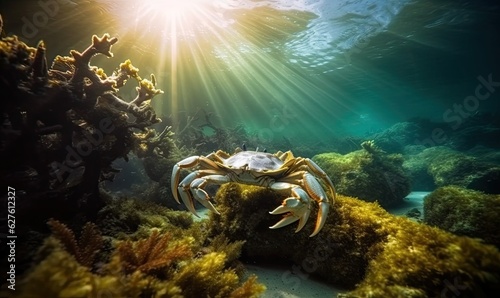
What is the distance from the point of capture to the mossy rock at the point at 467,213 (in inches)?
149

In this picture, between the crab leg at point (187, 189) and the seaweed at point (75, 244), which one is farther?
the crab leg at point (187, 189)

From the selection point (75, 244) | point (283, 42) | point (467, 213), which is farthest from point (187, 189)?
point (283, 42)

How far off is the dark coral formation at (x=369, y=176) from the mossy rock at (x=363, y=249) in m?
5.33

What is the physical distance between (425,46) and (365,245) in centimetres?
2490

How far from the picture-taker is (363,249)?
3.86 meters

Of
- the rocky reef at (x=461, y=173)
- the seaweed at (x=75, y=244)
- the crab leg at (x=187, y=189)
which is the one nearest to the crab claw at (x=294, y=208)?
the crab leg at (x=187, y=189)

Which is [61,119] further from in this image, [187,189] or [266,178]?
[266,178]

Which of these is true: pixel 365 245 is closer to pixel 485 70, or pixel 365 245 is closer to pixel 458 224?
pixel 458 224

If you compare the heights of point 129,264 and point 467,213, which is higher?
point 129,264

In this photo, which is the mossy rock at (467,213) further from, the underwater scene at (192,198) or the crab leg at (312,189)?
the crab leg at (312,189)

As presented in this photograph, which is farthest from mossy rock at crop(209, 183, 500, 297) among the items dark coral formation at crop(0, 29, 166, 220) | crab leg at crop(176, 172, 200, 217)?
dark coral formation at crop(0, 29, 166, 220)

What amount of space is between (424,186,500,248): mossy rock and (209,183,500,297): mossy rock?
4.49 feet

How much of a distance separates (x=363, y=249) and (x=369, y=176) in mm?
6724

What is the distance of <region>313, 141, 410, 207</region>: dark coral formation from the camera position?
9.39m
